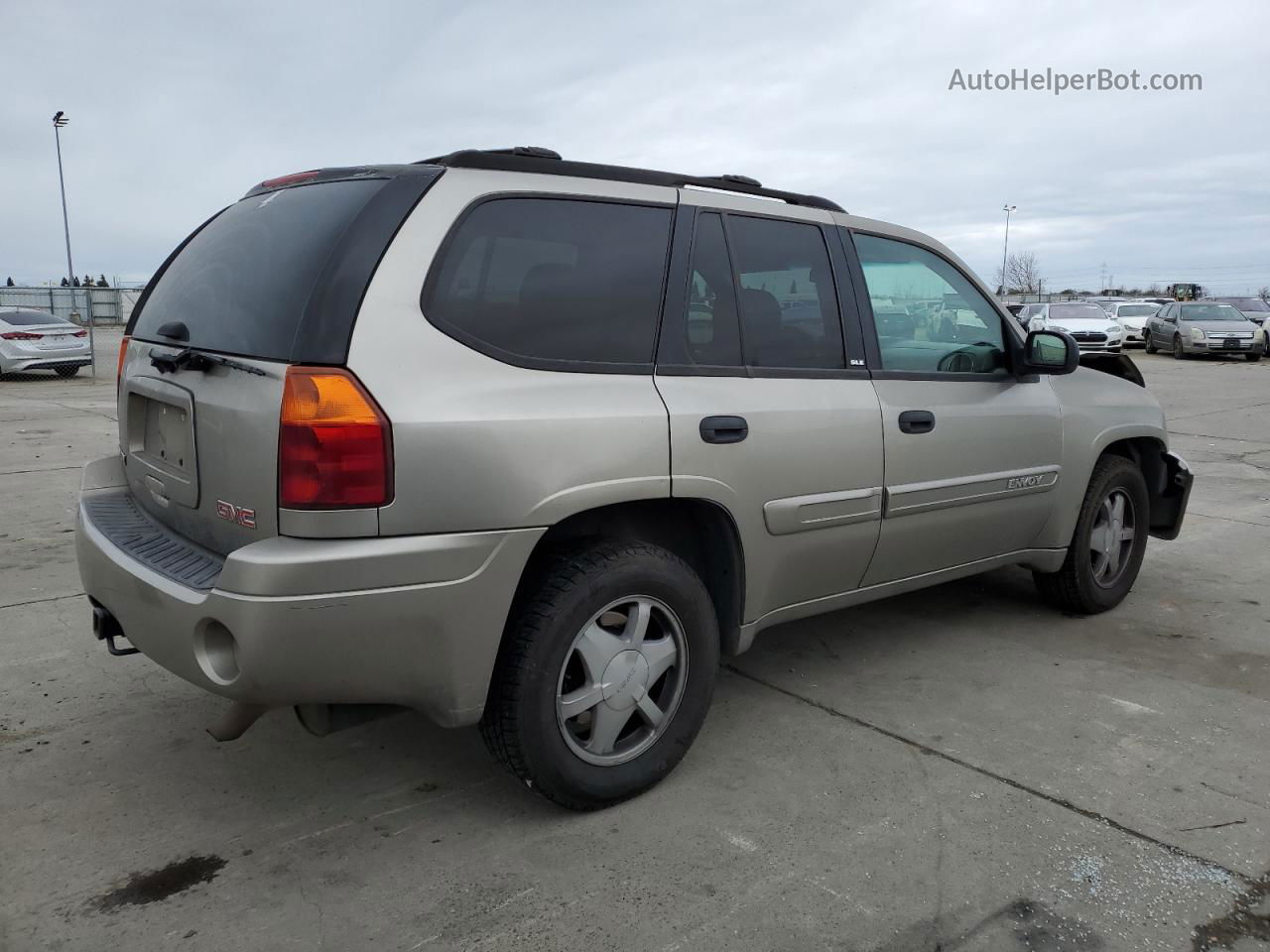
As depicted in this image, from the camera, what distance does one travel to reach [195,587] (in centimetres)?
261

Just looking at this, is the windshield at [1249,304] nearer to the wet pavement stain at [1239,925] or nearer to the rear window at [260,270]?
the wet pavement stain at [1239,925]

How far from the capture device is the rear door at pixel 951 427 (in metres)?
3.75

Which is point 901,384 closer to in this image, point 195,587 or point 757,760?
point 757,760

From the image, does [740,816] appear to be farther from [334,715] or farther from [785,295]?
[785,295]

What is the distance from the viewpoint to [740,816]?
2992 millimetres

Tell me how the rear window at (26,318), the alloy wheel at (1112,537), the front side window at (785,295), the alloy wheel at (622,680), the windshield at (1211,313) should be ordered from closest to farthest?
the alloy wheel at (622,680) → the front side window at (785,295) → the alloy wheel at (1112,537) → the rear window at (26,318) → the windshield at (1211,313)

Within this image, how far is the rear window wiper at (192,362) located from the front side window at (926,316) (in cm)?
220

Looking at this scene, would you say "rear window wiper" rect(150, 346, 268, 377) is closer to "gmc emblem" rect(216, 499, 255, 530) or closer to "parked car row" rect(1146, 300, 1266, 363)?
"gmc emblem" rect(216, 499, 255, 530)

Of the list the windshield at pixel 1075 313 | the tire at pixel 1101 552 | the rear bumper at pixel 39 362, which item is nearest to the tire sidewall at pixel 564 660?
the tire at pixel 1101 552

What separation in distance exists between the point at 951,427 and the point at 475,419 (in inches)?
80.9

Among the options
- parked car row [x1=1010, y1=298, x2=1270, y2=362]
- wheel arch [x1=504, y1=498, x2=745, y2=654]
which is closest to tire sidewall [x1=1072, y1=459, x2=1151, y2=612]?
wheel arch [x1=504, y1=498, x2=745, y2=654]

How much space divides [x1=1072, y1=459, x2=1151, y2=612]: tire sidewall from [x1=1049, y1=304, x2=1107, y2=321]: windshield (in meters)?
23.7

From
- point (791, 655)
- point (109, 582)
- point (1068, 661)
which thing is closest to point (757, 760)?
point (791, 655)

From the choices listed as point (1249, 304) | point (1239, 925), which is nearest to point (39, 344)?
point (1239, 925)
